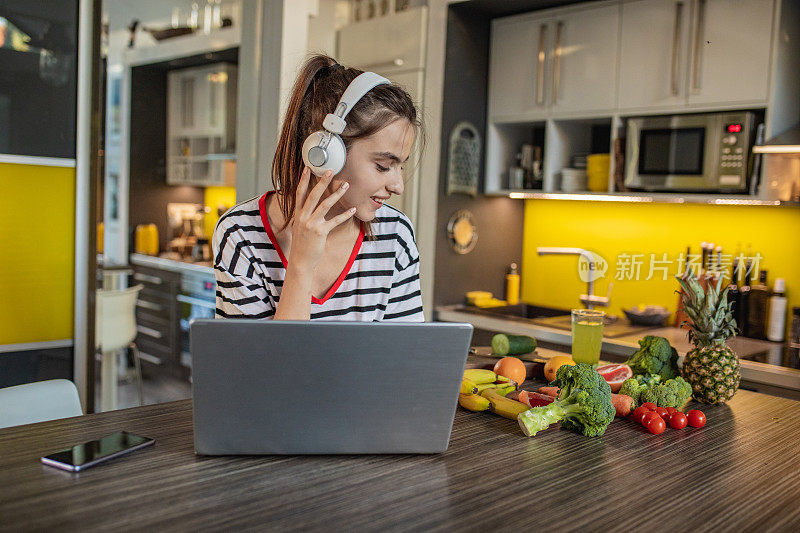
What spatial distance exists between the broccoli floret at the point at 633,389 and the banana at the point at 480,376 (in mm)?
272

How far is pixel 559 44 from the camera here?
3281mm

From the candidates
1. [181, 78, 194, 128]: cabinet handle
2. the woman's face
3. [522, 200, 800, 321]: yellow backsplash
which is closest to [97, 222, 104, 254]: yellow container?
[181, 78, 194, 128]: cabinet handle

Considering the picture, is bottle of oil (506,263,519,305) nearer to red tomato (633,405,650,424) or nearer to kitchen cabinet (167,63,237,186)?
kitchen cabinet (167,63,237,186)

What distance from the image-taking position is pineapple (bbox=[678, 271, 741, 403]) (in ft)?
5.12

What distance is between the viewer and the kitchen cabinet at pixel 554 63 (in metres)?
3.13

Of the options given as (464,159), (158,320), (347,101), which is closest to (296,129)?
(347,101)

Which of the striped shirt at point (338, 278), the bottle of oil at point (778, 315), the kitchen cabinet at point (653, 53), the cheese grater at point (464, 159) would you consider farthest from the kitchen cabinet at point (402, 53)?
the striped shirt at point (338, 278)

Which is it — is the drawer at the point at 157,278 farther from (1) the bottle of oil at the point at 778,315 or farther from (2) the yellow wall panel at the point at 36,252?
(1) the bottle of oil at the point at 778,315

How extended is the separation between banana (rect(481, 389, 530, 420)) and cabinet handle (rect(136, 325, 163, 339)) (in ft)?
7.53

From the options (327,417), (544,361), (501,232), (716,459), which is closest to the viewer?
(327,417)

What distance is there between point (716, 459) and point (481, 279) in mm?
2511

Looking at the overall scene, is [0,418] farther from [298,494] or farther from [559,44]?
[559,44]

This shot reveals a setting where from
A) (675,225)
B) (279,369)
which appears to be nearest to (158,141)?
(675,225)

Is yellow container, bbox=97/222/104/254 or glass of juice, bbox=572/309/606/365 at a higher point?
yellow container, bbox=97/222/104/254
